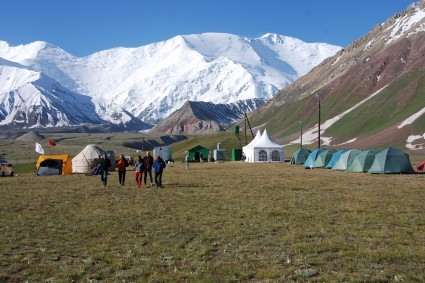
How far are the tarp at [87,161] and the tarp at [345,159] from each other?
88.2 feet

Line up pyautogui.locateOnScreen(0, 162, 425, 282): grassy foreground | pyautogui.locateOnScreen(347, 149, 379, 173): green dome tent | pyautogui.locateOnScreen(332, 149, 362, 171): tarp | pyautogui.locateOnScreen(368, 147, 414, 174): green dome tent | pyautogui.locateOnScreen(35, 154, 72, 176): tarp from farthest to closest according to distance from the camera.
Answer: pyautogui.locateOnScreen(35, 154, 72, 176): tarp
pyautogui.locateOnScreen(332, 149, 362, 171): tarp
pyautogui.locateOnScreen(347, 149, 379, 173): green dome tent
pyautogui.locateOnScreen(368, 147, 414, 174): green dome tent
pyautogui.locateOnScreen(0, 162, 425, 282): grassy foreground

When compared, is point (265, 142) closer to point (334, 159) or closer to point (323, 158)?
point (323, 158)

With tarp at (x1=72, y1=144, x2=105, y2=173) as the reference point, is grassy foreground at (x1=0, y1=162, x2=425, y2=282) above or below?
below

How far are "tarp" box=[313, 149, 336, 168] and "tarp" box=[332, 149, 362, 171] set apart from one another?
137 inches

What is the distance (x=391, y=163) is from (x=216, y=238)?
3282 cm

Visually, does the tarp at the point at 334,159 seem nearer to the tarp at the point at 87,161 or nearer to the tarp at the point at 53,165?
the tarp at the point at 87,161

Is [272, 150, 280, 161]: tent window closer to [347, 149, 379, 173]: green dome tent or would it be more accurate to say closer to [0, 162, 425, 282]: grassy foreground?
[347, 149, 379, 173]: green dome tent

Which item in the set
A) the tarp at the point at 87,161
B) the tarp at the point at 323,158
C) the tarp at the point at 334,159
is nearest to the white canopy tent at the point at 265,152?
the tarp at the point at 323,158

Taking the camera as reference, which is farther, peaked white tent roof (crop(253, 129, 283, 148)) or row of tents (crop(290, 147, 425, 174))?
peaked white tent roof (crop(253, 129, 283, 148))

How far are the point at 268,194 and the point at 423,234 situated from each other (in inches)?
521

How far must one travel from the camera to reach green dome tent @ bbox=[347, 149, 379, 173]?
46969 mm

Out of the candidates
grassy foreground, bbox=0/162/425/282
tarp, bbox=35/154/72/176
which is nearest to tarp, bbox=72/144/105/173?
tarp, bbox=35/154/72/176

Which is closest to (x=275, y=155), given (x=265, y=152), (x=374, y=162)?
(x=265, y=152)

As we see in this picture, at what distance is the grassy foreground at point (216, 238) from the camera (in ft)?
40.5
